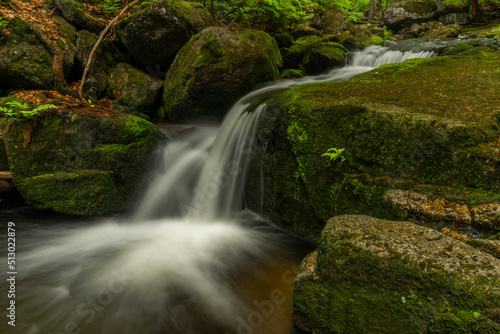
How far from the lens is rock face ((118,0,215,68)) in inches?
279

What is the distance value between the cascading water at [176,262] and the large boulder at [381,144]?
0.69 metres

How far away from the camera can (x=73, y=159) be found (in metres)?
4.56

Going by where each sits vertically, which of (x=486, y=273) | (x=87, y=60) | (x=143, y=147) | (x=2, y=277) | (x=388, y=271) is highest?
(x=87, y=60)

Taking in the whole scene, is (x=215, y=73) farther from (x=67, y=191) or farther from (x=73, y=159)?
(x=67, y=191)

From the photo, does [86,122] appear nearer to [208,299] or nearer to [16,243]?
[16,243]

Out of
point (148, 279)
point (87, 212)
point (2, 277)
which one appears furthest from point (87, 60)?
point (148, 279)

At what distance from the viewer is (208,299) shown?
2865 millimetres

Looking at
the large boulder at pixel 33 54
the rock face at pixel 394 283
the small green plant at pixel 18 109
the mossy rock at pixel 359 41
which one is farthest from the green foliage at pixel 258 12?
the rock face at pixel 394 283

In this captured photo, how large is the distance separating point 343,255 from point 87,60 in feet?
27.8

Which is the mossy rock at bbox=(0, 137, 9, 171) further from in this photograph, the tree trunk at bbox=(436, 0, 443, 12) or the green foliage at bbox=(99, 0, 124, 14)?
the tree trunk at bbox=(436, 0, 443, 12)

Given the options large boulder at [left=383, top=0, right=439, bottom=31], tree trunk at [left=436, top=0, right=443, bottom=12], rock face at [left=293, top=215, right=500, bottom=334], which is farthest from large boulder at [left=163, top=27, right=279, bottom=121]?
tree trunk at [left=436, top=0, right=443, bottom=12]

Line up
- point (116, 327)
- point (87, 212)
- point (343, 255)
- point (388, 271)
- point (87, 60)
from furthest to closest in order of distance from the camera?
point (87, 60) < point (87, 212) < point (116, 327) < point (343, 255) < point (388, 271)

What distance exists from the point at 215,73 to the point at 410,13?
18.8 meters

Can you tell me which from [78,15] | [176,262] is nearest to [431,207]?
[176,262]
